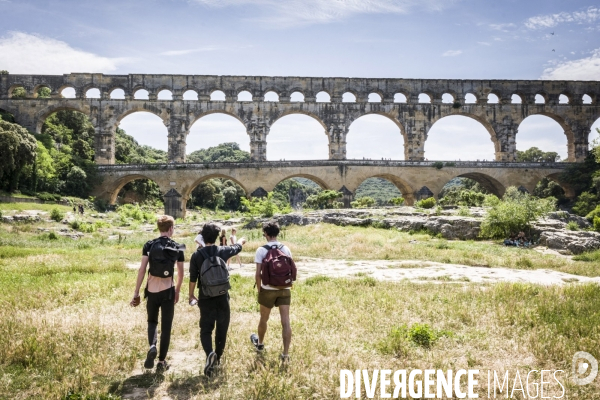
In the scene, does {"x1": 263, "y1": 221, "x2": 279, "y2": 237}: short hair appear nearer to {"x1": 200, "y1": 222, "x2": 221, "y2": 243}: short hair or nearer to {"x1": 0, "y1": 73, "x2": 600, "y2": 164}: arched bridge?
{"x1": 200, "y1": 222, "x2": 221, "y2": 243}: short hair

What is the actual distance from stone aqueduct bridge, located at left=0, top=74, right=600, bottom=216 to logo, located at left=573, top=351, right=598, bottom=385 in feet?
99.0

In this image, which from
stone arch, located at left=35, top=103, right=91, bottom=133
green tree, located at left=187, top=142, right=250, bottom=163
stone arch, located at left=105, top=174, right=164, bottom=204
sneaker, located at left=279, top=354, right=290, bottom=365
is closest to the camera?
sneaker, located at left=279, top=354, right=290, bottom=365

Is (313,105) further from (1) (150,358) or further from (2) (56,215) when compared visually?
(1) (150,358)

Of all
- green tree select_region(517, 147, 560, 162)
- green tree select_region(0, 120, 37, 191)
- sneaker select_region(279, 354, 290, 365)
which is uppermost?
green tree select_region(517, 147, 560, 162)

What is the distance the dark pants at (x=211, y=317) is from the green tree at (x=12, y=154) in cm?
2591

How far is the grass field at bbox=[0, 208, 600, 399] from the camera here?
3.77 metres

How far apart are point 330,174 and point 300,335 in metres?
30.7

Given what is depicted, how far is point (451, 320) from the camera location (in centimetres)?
561

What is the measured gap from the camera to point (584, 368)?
400cm

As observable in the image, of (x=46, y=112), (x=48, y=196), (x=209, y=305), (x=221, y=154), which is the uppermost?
(x=221, y=154)

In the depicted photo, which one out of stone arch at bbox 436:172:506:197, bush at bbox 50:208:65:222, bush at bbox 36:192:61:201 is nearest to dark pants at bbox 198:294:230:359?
bush at bbox 50:208:65:222

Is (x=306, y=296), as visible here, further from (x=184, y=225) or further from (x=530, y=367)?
(x=184, y=225)

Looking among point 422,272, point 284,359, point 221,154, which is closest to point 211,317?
point 284,359

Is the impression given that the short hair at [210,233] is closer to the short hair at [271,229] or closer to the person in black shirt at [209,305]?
the person in black shirt at [209,305]
